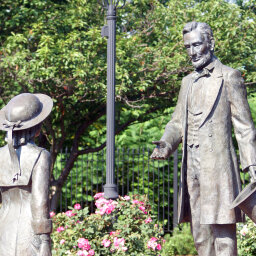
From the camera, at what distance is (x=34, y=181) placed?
4.46 meters

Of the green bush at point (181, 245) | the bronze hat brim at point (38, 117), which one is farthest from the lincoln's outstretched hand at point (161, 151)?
the green bush at point (181, 245)

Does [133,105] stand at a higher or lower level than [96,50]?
lower

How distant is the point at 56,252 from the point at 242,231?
7.83 feet

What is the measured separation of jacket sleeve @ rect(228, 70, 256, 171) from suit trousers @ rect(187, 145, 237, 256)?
0.37m

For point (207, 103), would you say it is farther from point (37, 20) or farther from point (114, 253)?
point (37, 20)

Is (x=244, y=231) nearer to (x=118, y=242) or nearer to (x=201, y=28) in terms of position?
(x=118, y=242)

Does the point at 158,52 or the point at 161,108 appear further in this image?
the point at 161,108

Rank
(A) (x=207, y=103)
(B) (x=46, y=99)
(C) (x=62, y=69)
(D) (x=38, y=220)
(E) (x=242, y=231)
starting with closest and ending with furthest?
(D) (x=38, y=220) → (B) (x=46, y=99) → (A) (x=207, y=103) → (E) (x=242, y=231) → (C) (x=62, y=69)

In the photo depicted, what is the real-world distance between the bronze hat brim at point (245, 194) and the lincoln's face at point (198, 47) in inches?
42.8

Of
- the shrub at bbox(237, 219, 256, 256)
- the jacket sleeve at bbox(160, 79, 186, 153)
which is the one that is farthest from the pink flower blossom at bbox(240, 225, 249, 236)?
the jacket sleeve at bbox(160, 79, 186, 153)

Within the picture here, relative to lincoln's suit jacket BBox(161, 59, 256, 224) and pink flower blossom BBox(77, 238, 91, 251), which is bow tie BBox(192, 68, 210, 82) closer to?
lincoln's suit jacket BBox(161, 59, 256, 224)

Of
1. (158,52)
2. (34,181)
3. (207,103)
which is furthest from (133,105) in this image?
(34,181)

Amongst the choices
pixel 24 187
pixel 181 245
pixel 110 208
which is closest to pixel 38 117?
pixel 24 187

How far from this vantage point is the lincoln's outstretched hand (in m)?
5.40
